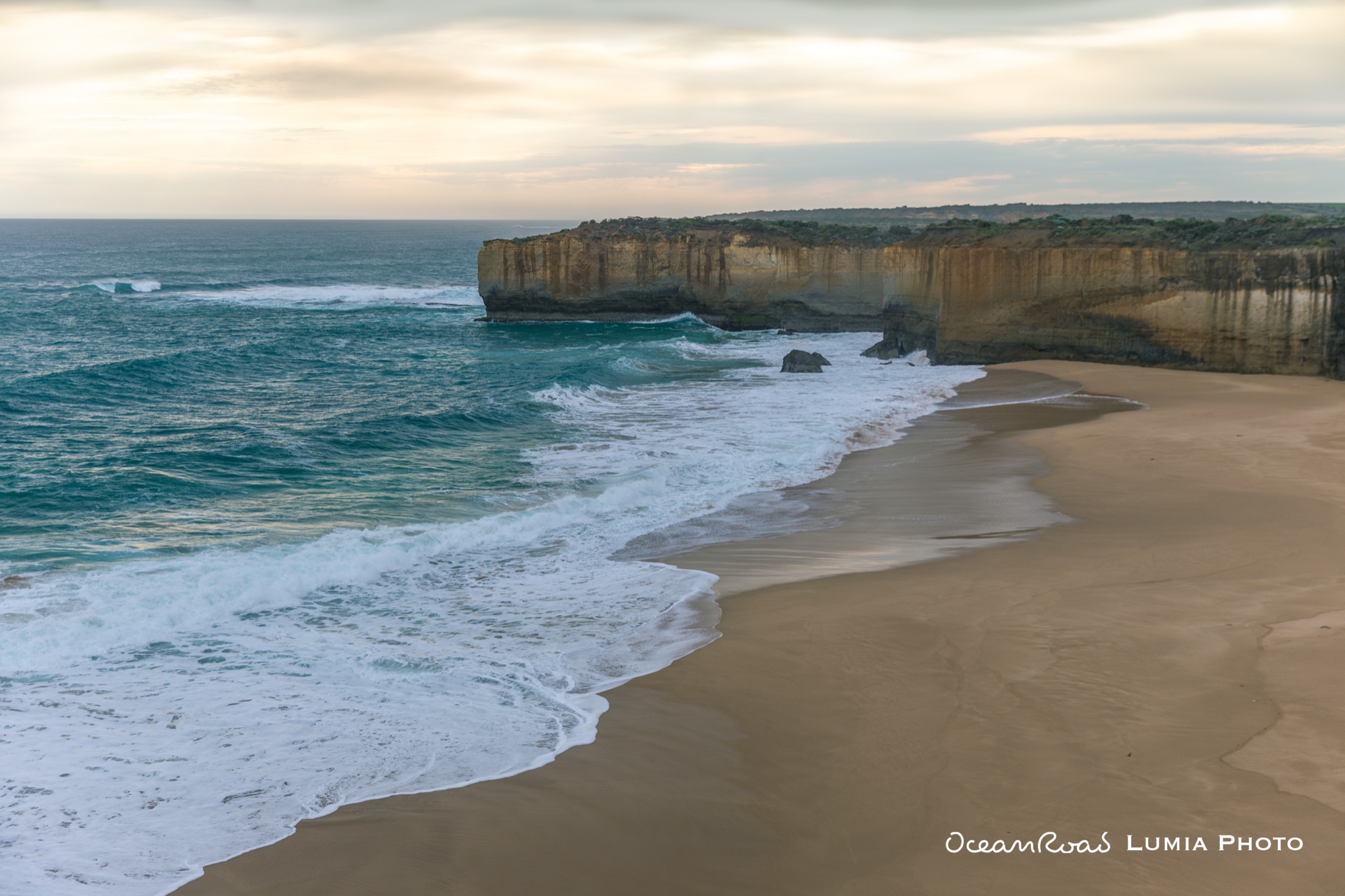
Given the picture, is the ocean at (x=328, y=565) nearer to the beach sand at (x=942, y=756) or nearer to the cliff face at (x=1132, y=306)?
the beach sand at (x=942, y=756)

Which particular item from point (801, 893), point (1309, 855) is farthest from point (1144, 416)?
point (801, 893)

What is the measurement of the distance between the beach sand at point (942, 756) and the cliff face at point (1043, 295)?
52.6 ft

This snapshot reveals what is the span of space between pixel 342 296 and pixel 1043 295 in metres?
45.6

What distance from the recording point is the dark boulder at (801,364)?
28.5 meters

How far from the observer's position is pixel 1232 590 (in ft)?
28.5

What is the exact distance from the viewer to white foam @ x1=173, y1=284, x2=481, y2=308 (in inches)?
2178

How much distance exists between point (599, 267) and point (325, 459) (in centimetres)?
2786

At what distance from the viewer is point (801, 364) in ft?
93.7

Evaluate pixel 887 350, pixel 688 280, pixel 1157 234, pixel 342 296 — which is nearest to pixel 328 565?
pixel 887 350

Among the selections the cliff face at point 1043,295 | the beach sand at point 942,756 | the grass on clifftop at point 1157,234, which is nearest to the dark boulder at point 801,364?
the cliff face at point 1043,295

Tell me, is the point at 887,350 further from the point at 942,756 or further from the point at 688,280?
the point at 942,756

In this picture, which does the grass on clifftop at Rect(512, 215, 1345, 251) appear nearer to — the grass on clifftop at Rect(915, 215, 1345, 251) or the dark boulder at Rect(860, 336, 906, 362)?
the grass on clifftop at Rect(915, 215, 1345, 251)

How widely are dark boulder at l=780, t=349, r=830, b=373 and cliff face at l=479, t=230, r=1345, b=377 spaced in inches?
154

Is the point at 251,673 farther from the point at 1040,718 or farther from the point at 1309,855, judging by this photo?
the point at 1309,855
